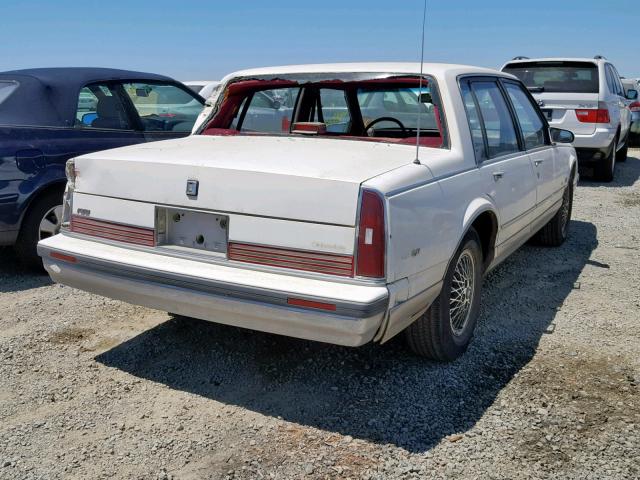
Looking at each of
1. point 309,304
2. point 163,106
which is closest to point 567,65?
point 163,106

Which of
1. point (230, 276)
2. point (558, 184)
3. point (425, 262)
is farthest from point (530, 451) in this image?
point (558, 184)

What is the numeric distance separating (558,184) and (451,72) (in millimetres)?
2174

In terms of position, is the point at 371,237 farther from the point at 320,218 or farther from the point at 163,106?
the point at 163,106

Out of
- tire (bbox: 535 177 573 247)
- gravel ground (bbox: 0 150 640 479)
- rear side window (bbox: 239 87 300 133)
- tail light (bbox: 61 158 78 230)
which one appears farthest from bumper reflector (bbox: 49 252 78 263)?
tire (bbox: 535 177 573 247)

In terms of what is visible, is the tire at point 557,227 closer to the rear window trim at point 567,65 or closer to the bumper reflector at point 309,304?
the bumper reflector at point 309,304

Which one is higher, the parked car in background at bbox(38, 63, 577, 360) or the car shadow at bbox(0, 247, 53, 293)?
the parked car in background at bbox(38, 63, 577, 360)

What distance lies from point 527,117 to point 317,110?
5.28 feet

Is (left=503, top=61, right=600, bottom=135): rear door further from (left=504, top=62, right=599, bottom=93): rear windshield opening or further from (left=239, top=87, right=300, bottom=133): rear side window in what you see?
(left=239, top=87, right=300, bottom=133): rear side window

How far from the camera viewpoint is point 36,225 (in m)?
5.07

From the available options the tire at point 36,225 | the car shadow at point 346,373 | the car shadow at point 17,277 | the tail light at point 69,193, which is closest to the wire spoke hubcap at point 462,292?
the car shadow at point 346,373

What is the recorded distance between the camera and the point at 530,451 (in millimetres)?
2768

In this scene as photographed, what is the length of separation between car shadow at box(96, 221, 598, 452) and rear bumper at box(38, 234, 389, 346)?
473mm

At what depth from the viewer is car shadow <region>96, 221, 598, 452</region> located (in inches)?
119

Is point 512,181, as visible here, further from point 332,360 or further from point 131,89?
point 131,89
